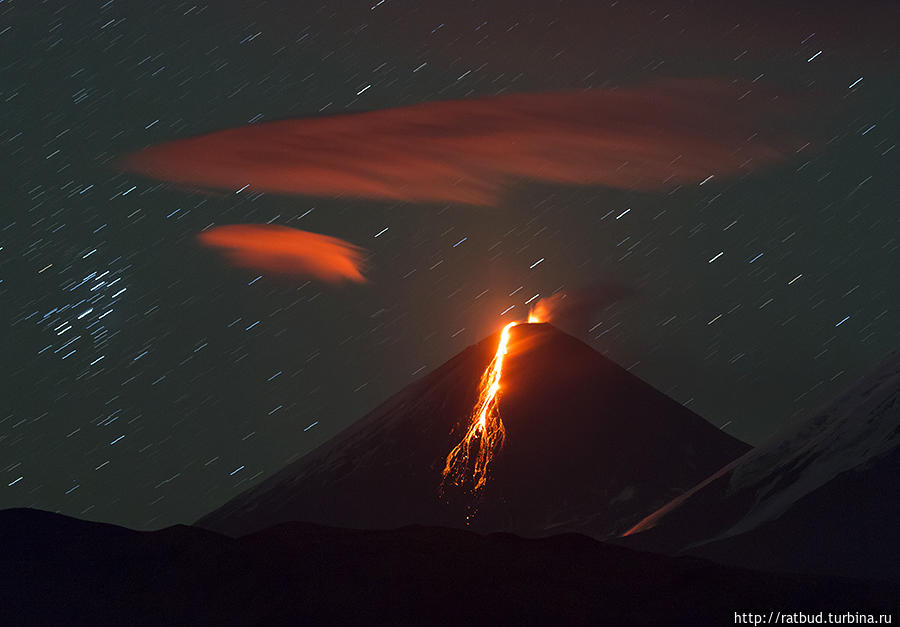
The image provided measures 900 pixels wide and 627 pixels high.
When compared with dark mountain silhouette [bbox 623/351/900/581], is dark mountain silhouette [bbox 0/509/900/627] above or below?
above

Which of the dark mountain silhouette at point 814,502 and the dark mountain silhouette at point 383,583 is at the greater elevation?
the dark mountain silhouette at point 383,583

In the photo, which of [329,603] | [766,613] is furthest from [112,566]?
[766,613]

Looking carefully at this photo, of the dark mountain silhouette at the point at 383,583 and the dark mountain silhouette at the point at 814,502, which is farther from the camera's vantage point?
the dark mountain silhouette at the point at 814,502

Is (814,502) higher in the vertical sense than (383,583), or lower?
lower

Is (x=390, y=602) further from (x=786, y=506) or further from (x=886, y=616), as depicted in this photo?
(x=786, y=506)
